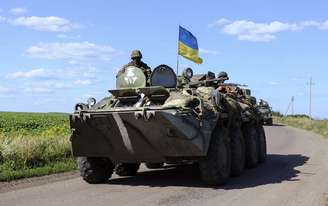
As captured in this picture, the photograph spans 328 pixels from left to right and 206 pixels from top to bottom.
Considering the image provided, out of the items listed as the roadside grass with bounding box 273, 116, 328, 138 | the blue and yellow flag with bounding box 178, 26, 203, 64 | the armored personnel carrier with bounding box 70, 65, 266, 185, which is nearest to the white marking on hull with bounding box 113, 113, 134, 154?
the armored personnel carrier with bounding box 70, 65, 266, 185

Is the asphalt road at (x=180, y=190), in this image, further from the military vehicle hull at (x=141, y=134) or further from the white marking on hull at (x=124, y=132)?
the white marking on hull at (x=124, y=132)

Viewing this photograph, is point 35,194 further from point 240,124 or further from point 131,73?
point 240,124

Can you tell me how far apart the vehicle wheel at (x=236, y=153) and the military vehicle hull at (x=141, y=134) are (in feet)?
5.85

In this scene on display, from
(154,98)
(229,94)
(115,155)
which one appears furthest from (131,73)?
(229,94)

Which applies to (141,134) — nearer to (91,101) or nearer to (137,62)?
(91,101)

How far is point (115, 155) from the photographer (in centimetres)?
1169

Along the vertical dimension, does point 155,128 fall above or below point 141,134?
above

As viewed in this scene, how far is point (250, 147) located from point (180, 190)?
4778mm

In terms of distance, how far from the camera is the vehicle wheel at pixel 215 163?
11.3m

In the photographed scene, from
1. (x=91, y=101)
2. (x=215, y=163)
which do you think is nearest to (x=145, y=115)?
(x=215, y=163)

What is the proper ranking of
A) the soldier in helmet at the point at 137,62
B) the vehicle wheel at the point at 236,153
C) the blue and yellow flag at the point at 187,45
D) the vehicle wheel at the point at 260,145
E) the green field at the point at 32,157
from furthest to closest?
the blue and yellow flag at the point at 187,45
the vehicle wheel at the point at 260,145
the green field at the point at 32,157
the vehicle wheel at the point at 236,153
the soldier in helmet at the point at 137,62

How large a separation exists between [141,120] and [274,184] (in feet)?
10.0

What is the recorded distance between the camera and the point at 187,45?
59.0 feet

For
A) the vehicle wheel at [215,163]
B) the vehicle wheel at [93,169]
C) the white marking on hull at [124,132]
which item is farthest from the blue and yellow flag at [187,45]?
the white marking on hull at [124,132]
